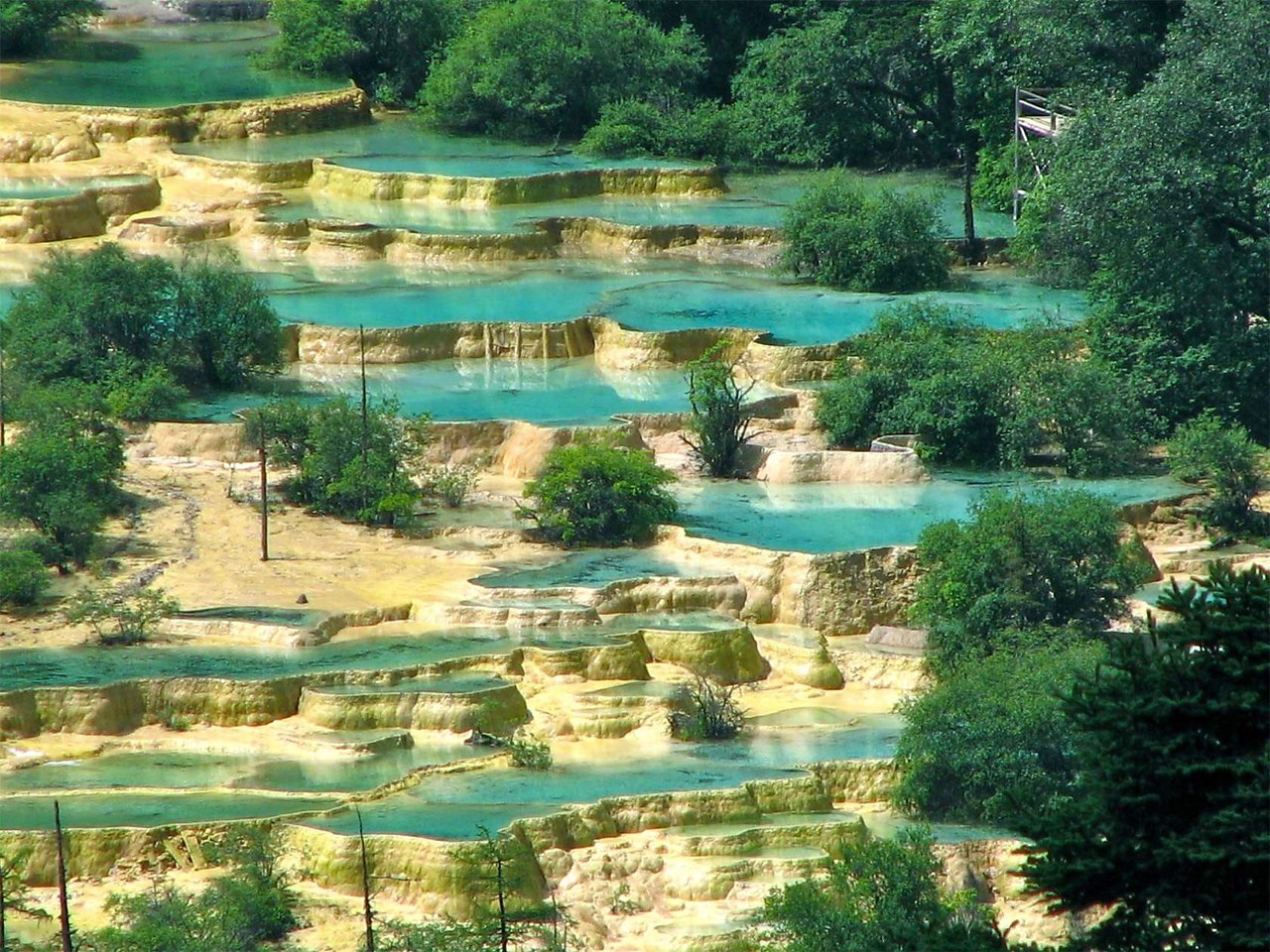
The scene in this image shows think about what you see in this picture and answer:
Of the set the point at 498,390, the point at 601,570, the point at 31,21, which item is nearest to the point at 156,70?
the point at 31,21

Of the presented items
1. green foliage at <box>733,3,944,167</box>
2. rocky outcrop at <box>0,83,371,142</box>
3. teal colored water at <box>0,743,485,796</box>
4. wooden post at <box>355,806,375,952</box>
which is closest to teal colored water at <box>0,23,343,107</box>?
rocky outcrop at <box>0,83,371,142</box>

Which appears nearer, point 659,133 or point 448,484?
point 448,484

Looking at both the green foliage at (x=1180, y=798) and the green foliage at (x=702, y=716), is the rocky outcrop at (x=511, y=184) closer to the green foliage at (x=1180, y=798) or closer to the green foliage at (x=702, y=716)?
the green foliage at (x=702, y=716)

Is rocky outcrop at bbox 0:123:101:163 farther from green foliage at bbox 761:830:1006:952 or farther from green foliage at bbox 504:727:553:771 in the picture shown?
green foliage at bbox 761:830:1006:952

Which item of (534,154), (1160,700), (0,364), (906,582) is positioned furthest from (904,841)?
(534,154)

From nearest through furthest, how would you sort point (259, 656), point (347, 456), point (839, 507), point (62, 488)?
point (259, 656) → point (62, 488) → point (839, 507) → point (347, 456)

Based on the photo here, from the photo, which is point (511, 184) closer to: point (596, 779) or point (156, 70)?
point (156, 70)
